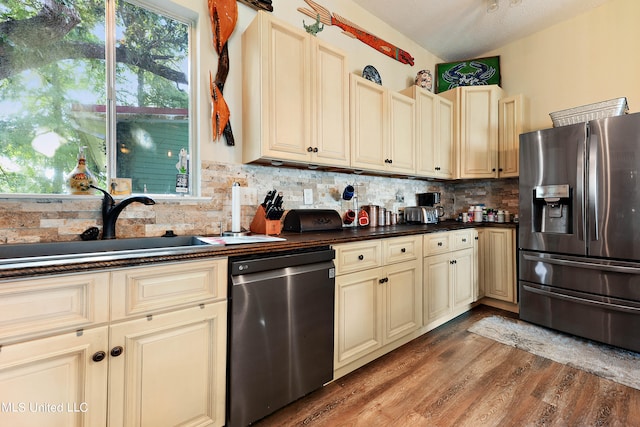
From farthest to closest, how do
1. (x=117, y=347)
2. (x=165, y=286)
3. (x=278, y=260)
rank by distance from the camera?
(x=278, y=260) → (x=165, y=286) → (x=117, y=347)

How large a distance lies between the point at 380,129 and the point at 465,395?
80.1 inches

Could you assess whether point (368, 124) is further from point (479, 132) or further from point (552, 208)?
point (552, 208)

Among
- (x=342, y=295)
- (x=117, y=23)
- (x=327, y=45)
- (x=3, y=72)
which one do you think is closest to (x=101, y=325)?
(x=342, y=295)

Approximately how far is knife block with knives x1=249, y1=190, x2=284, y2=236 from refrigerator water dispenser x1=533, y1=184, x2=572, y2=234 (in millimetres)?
2328

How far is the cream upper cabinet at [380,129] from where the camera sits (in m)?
2.33

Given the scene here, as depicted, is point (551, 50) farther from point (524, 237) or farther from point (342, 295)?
point (342, 295)

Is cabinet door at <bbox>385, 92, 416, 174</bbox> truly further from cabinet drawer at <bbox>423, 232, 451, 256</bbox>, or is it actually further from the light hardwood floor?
the light hardwood floor

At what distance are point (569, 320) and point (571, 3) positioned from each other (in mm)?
2981

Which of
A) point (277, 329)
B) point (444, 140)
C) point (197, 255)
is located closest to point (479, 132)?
point (444, 140)

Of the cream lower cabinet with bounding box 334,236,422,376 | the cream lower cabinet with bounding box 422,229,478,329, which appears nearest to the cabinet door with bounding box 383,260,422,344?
the cream lower cabinet with bounding box 334,236,422,376

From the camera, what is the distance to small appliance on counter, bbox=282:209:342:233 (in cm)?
202

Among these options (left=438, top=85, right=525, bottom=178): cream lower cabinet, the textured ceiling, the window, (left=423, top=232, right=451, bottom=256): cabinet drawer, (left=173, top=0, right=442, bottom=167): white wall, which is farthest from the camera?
(left=438, top=85, right=525, bottom=178): cream lower cabinet

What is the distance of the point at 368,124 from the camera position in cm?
243

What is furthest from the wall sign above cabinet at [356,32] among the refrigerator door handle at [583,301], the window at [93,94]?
the refrigerator door handle at [583,301]
